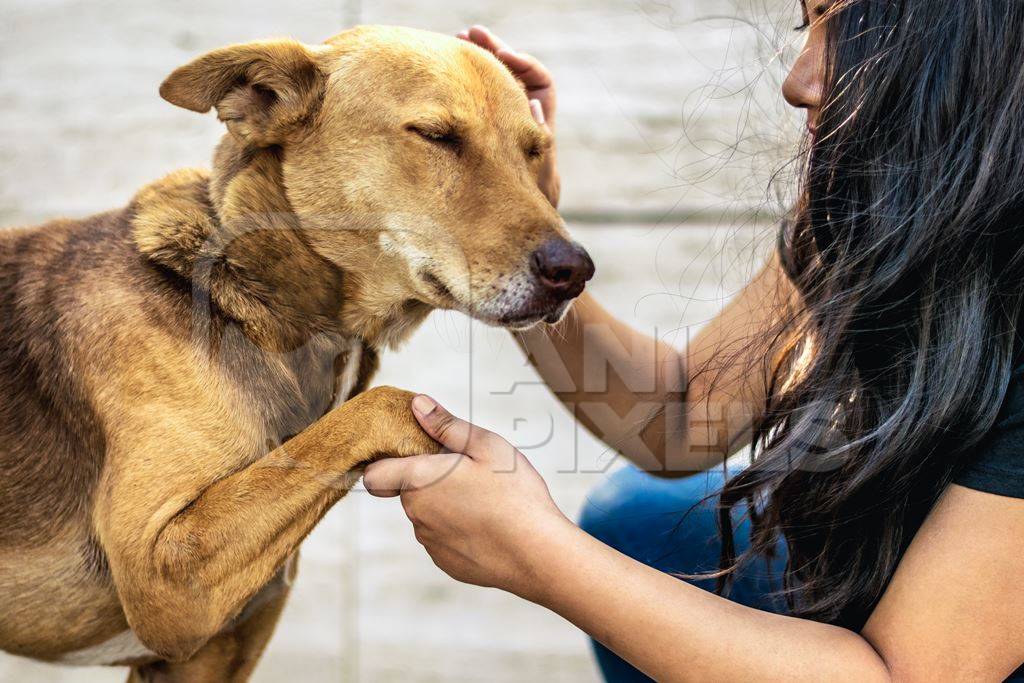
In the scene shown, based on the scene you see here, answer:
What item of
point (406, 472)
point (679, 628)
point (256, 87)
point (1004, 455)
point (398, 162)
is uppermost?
point (256, 87)

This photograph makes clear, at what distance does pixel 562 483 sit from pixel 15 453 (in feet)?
7.35

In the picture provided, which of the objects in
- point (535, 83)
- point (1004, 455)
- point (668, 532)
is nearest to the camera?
point (1004, 455)

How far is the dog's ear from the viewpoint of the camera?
162cm

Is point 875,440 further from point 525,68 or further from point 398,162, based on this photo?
point 525,68

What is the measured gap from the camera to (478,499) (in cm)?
142

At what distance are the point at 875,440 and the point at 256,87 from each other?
48.8 inches

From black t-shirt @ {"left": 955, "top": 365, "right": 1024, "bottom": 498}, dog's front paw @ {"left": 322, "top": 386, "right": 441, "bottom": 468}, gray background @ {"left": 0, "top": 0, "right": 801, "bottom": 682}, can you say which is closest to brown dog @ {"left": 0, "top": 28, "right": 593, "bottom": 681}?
dog's front paw @ {"left": 322, "top": 386, "right": 441, "bottom": 468}

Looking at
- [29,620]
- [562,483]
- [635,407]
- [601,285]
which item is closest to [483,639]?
[562,483]

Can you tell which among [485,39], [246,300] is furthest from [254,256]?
[485,39]

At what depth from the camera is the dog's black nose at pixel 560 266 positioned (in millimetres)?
1585

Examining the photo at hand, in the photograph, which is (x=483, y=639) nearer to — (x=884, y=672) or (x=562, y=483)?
(x=562, y=483)

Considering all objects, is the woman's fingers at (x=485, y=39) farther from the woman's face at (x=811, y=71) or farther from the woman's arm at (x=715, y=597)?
the woman's arm at (x=715, y=597)

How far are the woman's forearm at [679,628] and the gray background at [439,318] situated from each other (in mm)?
2174

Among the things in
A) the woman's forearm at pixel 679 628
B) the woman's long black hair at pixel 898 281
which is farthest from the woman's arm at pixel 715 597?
the woman's long black hair at pixel 898 281
